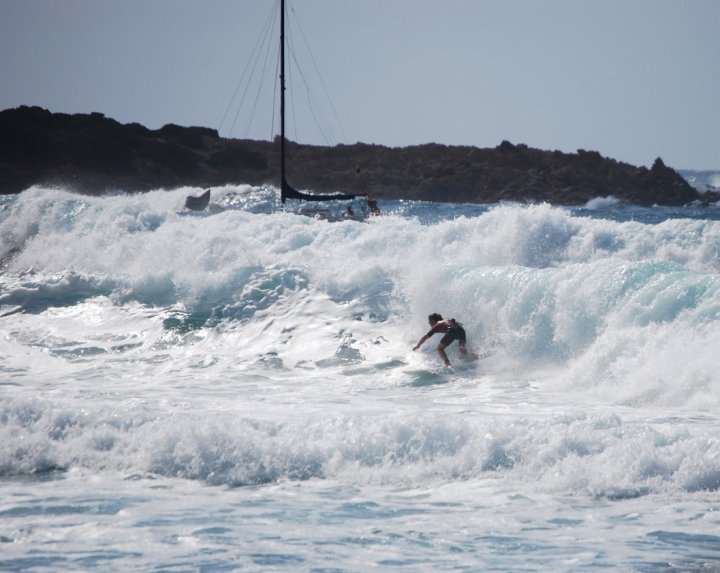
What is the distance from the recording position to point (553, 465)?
29.0 ft

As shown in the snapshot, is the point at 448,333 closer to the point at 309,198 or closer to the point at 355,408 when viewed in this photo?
the point at 355,408

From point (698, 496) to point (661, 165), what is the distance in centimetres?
7164

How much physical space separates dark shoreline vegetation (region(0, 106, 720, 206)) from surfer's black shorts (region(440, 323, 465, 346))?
187 ft

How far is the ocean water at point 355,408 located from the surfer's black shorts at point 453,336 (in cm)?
50

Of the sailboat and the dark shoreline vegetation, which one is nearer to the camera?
the sailboat

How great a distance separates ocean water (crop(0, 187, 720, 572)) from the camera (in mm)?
7266

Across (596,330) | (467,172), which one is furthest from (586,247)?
(467,172)

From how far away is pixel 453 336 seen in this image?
14.6 metres

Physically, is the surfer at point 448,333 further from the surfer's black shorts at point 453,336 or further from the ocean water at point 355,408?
the ocean water at point 355,408

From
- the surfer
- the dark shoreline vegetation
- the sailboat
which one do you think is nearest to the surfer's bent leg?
the surfer

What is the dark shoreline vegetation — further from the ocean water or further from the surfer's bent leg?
the surfer's bent leg

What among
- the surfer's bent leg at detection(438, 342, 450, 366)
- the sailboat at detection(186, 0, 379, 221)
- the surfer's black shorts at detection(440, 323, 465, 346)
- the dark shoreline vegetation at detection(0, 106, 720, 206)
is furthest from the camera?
the dark shoreline vegetation at detection(0, 106, 720, 206)

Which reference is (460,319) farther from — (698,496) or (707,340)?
(698,496)

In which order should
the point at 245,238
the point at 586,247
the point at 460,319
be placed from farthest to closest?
the point at 586,247
the point at 245,238
the point at 460,319
